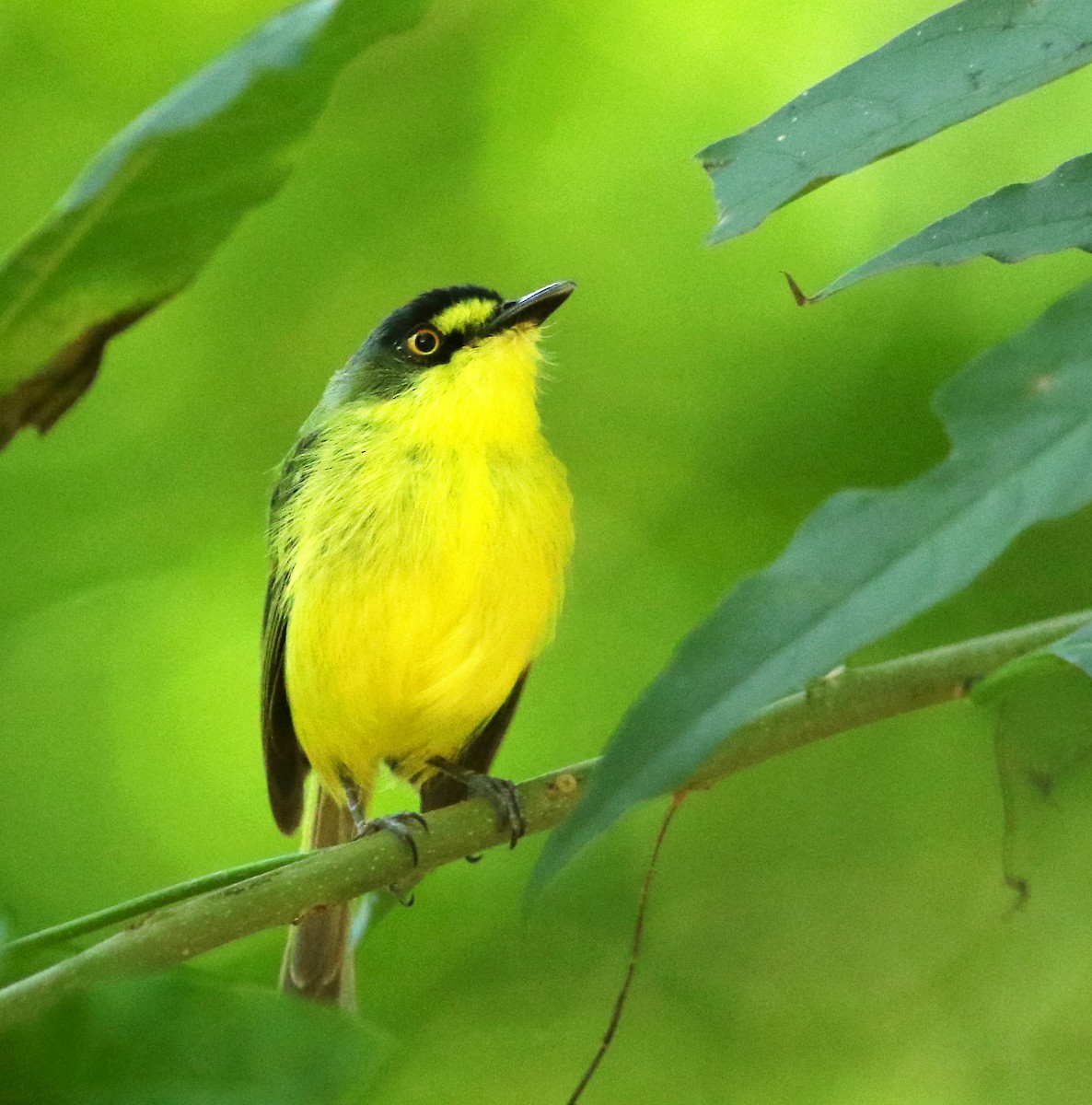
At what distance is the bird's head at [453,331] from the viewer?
421 centimetres

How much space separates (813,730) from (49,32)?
431 cm

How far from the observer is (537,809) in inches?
107

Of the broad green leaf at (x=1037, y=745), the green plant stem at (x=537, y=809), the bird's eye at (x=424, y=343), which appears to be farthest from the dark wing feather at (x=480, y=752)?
the broad green leaf at (x=1037, y=745)

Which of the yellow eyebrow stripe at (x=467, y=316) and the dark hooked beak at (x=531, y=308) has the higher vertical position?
the yellow eyebrow stripe at (x=467, y=316)

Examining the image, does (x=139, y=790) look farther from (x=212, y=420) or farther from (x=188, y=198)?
(x=188, y=198)

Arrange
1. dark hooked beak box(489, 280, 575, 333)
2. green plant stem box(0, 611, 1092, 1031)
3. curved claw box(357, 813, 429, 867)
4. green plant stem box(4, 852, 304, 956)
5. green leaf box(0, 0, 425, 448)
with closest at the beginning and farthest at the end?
green leaf box(0, 0, 425, 448) → green plant stem box(4, 852, 304, 956) → green plant stem box(0, 611, 1092, 1031) → curved claw box(357, 813, 429, 867) → dark hooked beak box(489, 280, 575, 333)

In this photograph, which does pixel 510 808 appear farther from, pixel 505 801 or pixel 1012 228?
pixel 1012 228

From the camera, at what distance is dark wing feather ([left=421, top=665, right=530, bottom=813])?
4.38m

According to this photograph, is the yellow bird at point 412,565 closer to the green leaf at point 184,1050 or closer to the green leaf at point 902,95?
the green leaf at point 902,95

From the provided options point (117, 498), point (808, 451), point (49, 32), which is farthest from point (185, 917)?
point (49, 32)

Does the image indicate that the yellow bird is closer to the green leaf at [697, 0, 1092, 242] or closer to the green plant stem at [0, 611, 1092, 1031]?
the green plant stem at [0, 611, 1092, 1031]

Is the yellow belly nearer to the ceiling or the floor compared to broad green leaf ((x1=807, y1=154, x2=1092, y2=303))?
nearer to the floor

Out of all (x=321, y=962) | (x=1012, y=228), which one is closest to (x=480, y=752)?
(x=321, y=962)

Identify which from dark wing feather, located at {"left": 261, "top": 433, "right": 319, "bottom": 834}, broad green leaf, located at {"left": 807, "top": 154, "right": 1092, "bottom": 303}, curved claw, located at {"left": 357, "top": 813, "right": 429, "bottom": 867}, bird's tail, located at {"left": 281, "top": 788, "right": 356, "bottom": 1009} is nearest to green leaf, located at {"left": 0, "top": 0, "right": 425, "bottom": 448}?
broad green leaf, located at {"left": 807, "top": 154, "right": 1092, "bottom": 303}
